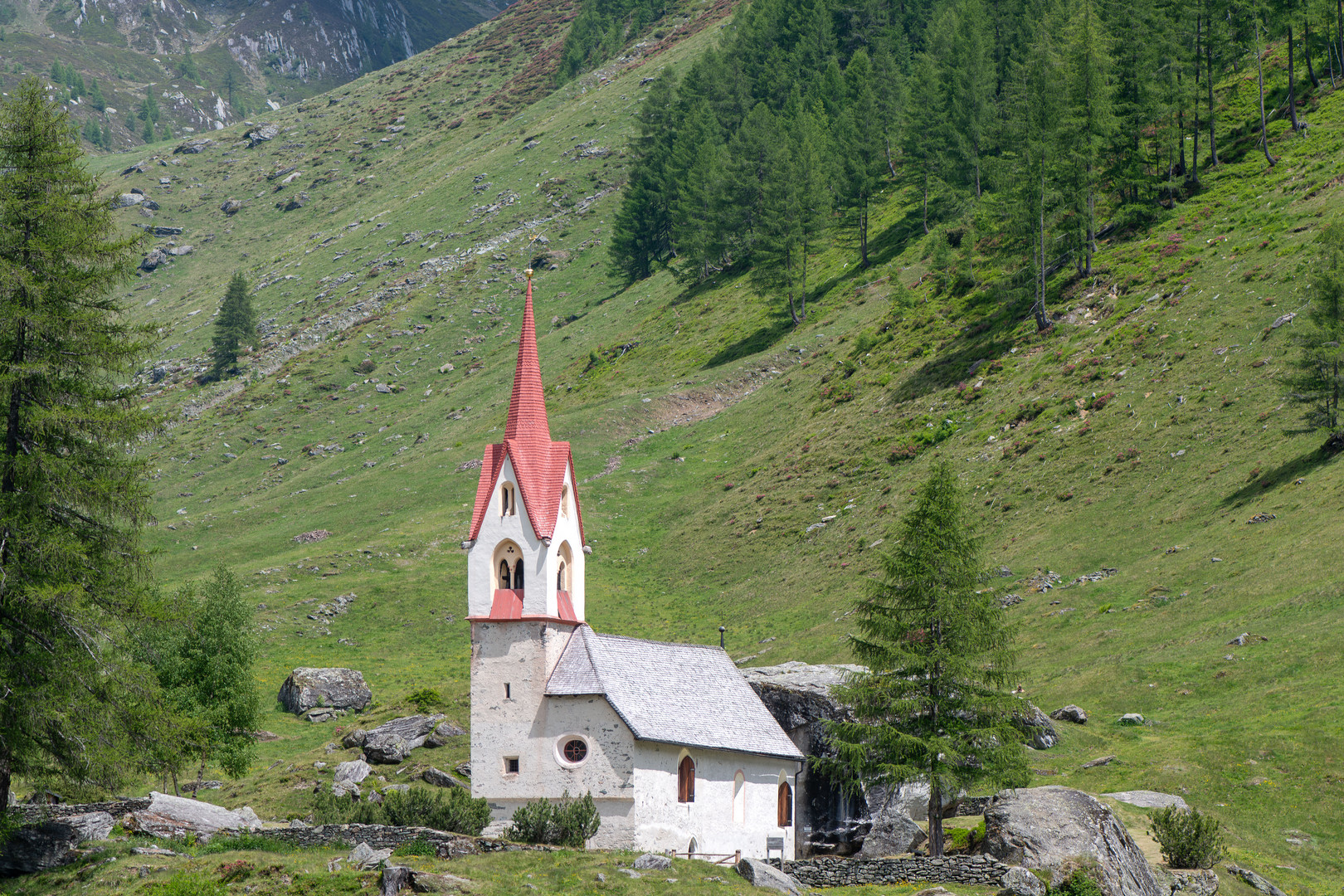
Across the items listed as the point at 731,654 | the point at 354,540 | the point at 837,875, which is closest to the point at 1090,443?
the point at 731,654

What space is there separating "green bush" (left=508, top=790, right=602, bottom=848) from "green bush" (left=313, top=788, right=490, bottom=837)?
5.15ft

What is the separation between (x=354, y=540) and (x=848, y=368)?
137 ft

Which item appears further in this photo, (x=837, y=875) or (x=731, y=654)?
(x=731, y=654)

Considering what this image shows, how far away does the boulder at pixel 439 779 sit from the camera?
47.1 metres

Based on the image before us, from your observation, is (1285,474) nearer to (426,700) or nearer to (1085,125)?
(1085,125)

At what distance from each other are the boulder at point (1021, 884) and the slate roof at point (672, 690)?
12.9 meters

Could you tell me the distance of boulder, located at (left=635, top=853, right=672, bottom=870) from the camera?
3144cm

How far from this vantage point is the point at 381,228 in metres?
174

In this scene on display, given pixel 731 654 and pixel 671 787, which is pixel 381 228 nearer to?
pixel 731 654

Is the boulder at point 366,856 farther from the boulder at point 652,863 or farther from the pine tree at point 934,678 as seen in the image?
the pine tree at point 934,678

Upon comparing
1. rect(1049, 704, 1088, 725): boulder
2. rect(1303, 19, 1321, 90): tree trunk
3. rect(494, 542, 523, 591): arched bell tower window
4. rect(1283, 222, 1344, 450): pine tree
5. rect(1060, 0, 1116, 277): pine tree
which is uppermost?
rect(1303, 19, 1321, 90): tree trunk

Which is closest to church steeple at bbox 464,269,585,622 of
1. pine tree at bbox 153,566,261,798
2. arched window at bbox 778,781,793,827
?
arched window at bbox 778,781,793,827

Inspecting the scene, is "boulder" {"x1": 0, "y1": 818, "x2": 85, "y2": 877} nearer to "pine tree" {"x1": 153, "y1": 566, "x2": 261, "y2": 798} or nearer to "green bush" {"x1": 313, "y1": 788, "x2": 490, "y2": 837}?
"green bush" {"x1": 313, "y1": 788, "x2": 490, "y2": 837}

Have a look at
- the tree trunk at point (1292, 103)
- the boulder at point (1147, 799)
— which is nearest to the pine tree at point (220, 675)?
the boulder at point (1147, 799)
